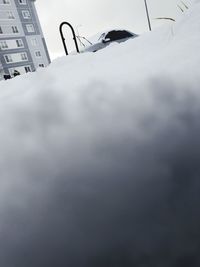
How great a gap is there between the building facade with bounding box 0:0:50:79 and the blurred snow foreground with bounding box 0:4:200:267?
103 feet

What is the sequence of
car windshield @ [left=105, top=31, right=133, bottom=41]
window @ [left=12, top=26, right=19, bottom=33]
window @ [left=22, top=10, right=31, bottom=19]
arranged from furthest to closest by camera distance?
window @ [left=22, top=10, right=31, bottom=19] < window @ [left=12, top=26, right=19, bottom=33] < car windshield @ [left=105, top=31, right=133, bottom=41]

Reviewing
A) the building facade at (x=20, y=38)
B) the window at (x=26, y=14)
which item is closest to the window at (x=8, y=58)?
the building facade at (x=20, y=38)

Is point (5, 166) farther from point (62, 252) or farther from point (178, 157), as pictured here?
point (178, 157)

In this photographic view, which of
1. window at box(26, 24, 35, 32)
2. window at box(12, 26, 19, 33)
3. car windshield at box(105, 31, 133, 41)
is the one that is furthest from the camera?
window at box(26, 24, 35, 32)

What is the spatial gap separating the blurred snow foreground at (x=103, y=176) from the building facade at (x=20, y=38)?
31.4 meters

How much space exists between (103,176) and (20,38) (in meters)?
35.3

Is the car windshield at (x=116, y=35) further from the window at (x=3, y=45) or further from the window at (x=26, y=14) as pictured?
the window at (x=26, y=14)

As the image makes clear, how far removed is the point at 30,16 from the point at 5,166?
37.0m

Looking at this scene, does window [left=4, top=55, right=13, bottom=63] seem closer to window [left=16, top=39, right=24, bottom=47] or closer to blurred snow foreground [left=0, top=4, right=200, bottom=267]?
window [left=16, top=39, right=24, bottom=47]

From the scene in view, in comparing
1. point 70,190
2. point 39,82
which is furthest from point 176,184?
point 39,82

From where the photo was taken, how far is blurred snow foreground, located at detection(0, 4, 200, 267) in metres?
0.40

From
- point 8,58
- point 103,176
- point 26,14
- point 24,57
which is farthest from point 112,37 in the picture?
point 26,14

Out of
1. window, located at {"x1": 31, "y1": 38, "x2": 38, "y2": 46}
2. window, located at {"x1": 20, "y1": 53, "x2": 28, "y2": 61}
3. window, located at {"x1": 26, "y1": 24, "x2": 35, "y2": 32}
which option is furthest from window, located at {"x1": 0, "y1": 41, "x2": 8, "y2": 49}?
window, located at {"x1": 31, "y1": 38, "x2": 38, "y2": 46}

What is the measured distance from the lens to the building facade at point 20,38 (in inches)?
1246
